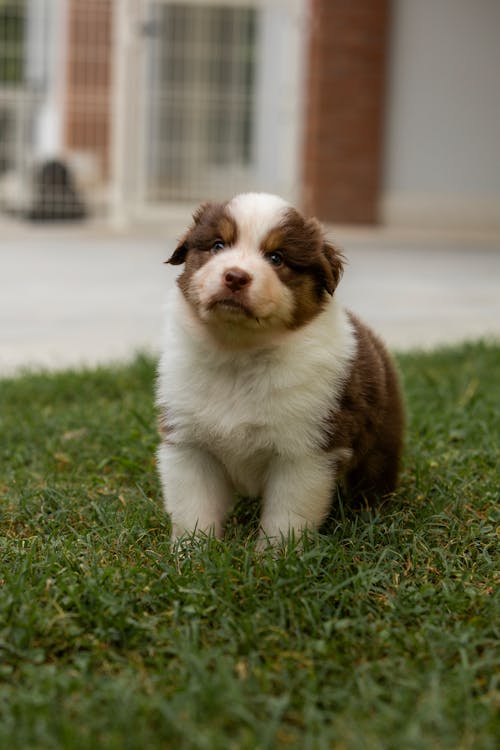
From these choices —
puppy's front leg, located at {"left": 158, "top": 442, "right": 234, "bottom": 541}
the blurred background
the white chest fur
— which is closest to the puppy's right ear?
the white chest fur

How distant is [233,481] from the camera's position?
3.14 metres

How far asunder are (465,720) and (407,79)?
1328 cm

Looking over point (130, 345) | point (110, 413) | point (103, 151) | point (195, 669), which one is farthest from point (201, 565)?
point (103, 151)

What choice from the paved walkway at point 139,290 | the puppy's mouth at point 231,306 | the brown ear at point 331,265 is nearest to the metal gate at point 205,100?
the paved walkway at point 139,290

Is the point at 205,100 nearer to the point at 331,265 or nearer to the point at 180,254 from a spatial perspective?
the point at 180,254

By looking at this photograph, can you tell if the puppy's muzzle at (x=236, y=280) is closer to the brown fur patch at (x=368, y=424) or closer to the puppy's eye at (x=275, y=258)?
the puppy's eye at (x=275, y=258)

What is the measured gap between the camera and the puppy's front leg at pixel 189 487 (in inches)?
120

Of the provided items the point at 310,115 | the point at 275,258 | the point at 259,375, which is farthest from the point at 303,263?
the point at 310,115

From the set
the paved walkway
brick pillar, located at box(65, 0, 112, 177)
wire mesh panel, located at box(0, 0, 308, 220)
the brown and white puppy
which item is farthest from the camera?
brick pillar, located at box(65, 0, 112, 177)

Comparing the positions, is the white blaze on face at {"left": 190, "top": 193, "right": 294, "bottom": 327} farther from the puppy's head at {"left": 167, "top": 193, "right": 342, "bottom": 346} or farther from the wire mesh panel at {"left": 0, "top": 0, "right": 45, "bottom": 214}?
the wire mesh panel at {"left": 0, "top": 0, "right": 45, "bottom": 214}

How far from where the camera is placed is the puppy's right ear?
3090mm

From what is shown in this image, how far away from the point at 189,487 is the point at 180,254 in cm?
64

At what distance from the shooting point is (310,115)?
575 inches

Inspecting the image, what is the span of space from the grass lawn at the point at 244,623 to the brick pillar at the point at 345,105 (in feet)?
35.9
